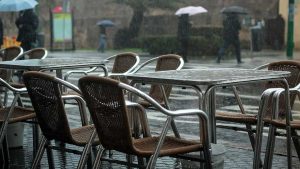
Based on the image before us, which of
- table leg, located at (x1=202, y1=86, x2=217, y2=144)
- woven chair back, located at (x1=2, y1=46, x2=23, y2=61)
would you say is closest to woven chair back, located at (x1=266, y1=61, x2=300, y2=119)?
table leg, located at (x1=202, y1=86, x2=217, y2=144)

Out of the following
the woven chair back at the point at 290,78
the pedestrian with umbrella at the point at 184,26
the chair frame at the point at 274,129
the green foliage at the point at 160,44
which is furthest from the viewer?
the green foliage at the point at 160,44

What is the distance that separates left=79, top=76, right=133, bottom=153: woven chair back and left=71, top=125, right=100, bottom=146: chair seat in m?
0.33

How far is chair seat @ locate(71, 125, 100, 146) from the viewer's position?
459cm

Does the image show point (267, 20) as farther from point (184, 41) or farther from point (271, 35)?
point (184, 41)

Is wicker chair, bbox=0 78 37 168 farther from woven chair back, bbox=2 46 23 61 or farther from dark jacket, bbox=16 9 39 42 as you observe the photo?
dark jacket, bbox=16 9 39 42

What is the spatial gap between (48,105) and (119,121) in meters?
0.74

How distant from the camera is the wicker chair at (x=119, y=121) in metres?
4.02

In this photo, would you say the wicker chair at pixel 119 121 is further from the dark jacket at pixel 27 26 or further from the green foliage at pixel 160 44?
A: the green foliage at pixel 160 44

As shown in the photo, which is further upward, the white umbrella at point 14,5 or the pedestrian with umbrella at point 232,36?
the white umbrella at point 14,5

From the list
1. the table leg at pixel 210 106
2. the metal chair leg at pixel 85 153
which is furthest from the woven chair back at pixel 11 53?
the metal chair leg at pixel 85 153

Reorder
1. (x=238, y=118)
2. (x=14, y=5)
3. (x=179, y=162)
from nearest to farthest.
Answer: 1. (x=238, y=118)
2. (x=179, y=162)
3. (x=14, y=5)

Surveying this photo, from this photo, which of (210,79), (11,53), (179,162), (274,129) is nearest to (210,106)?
(210,79)

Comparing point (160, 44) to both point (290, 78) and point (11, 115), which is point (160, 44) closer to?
point (290, 78)

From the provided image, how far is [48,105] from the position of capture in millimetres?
4594
